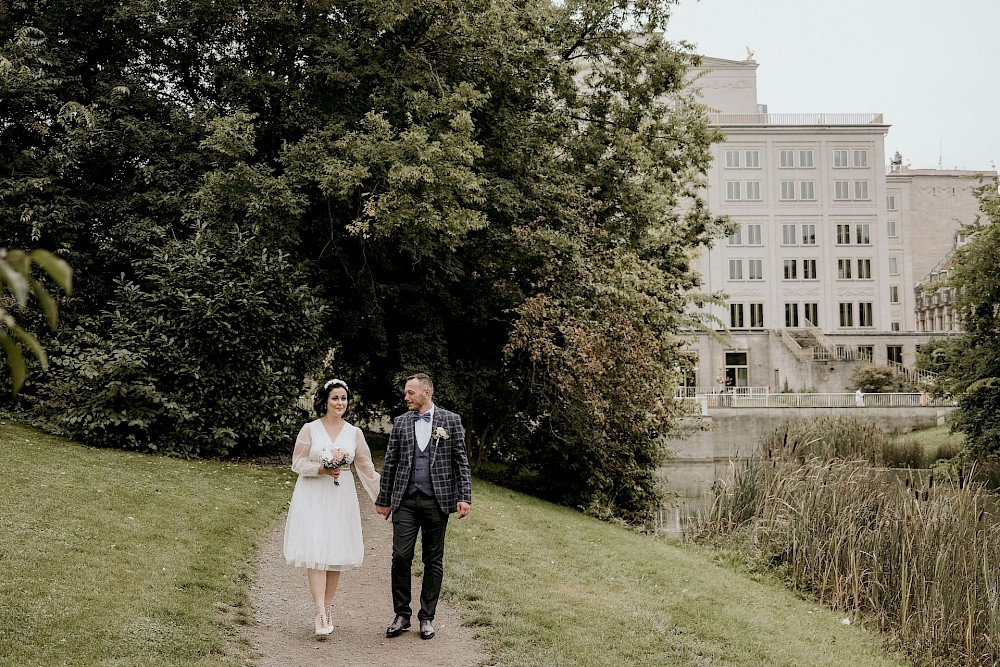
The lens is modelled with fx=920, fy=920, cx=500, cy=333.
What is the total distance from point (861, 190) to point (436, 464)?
76668 mm

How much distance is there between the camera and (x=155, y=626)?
8.11m

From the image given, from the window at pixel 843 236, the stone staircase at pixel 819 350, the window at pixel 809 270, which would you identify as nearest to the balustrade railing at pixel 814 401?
the stone staircase at pixel 819 350

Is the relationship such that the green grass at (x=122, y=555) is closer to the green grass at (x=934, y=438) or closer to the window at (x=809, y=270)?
the green grass at (x=934, y=438)

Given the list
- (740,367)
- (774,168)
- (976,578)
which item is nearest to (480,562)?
(976,578)

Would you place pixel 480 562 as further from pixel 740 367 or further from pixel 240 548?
pixel 740 367

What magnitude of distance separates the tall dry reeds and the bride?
24.5ft

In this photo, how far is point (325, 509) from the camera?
8.41 metres

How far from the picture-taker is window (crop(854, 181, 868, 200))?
77250 mm

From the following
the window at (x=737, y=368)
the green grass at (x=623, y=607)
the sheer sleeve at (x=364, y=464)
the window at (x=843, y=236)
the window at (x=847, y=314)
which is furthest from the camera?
the window at (x=843, y=236)

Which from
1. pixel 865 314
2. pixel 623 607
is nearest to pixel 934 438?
pixel 865 314

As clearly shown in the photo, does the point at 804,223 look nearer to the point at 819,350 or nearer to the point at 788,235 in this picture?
the point at 788,235

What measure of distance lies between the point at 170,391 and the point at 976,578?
14490 millimetres

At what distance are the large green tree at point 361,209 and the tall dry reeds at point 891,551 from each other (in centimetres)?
490

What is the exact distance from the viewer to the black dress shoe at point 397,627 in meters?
8.59
